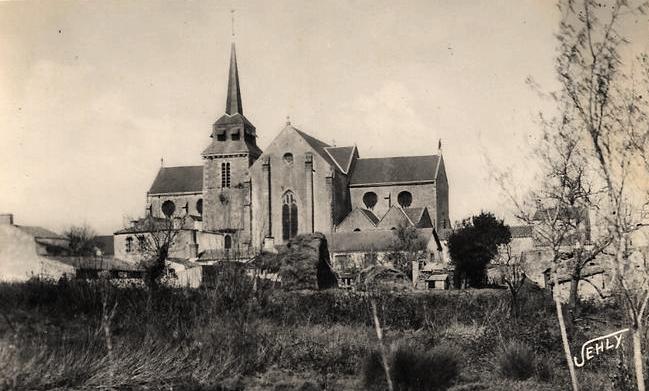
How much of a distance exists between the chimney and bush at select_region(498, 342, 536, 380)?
10629 mm

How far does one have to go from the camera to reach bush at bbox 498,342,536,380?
13586 millimetres

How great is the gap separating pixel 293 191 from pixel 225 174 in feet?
32.1

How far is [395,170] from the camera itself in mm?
69000

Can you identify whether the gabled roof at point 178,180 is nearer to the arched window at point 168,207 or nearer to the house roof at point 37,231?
the arched window at point 168,207

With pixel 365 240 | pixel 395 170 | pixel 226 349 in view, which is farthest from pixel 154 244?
pixel 226 349

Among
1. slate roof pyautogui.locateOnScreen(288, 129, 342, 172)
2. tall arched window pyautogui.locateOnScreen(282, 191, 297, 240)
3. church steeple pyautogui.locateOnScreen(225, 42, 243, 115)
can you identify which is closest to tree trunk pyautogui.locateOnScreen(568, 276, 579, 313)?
tall arched window pyautogui.locateOnScreen(282, 191, 297, 240)

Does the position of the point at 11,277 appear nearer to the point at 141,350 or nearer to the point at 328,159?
the point at 141,350

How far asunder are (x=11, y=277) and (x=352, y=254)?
4197cm

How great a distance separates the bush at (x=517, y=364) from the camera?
44.6 feet

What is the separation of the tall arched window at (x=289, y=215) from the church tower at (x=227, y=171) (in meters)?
4.93

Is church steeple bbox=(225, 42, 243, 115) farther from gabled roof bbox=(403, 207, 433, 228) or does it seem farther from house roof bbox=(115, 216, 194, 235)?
gabled roof bbox=(403, 207, 433, 228)

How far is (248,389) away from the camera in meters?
11.9

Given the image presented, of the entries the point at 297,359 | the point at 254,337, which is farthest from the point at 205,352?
the point at 297,359

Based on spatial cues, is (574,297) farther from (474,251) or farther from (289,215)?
(289,215)
